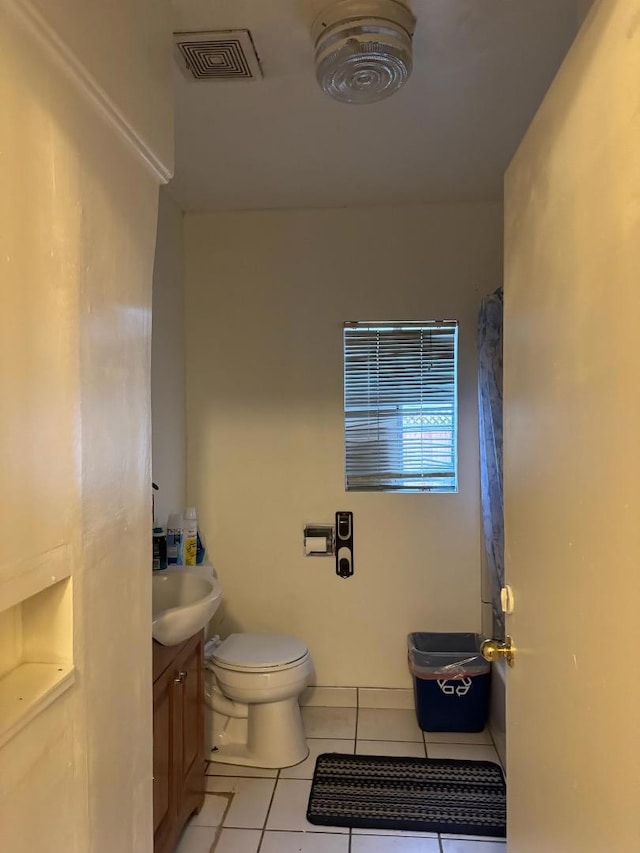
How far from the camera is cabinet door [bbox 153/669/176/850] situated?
6.00 feet

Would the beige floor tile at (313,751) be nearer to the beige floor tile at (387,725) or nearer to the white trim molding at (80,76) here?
the beige floor tile at (387,725)

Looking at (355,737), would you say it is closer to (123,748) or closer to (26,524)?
(123,748)

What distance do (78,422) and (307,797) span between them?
193 cm

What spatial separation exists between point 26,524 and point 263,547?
230 cm

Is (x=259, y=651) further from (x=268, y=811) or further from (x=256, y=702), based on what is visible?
(x=268, y=811)

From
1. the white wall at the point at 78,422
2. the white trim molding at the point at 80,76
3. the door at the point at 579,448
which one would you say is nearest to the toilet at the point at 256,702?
the white wall at the point at 78,422

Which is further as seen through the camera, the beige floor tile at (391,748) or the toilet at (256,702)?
the beige floor tile at (391,748)

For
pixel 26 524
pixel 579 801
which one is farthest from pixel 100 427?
pixel 579 801

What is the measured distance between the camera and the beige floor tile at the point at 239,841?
2127 millimetres

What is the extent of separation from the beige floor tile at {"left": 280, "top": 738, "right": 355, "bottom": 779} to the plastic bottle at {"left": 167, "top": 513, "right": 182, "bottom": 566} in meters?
0.96

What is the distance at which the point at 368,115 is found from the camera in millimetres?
2156

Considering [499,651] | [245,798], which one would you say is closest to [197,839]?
[245,798]

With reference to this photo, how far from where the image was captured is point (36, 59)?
1003mm

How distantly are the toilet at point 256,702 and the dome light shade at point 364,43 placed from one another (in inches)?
82.8
